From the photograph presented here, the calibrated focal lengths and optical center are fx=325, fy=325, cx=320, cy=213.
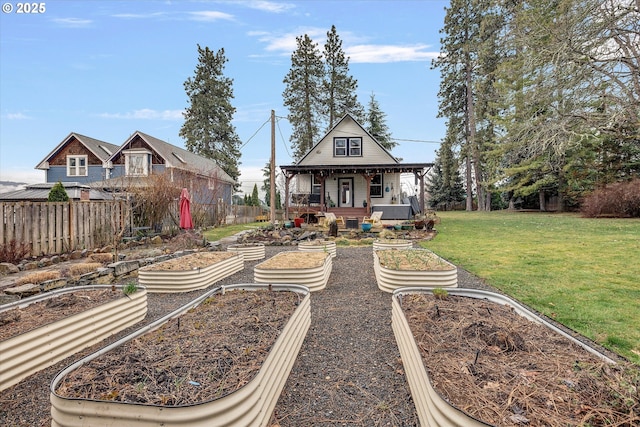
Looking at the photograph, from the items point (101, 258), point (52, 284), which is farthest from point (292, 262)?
point (101, 258)

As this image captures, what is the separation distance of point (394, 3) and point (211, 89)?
2776cm

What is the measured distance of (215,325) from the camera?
301cm

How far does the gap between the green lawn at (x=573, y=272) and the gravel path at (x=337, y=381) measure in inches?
85.5

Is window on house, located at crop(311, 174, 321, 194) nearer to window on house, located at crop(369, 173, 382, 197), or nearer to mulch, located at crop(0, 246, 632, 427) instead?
window on house, located at crop(369, 173, 382, 197)

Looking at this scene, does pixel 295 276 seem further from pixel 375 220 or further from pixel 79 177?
pixel 79 177

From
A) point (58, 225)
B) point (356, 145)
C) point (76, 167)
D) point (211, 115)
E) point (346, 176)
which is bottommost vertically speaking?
point (58, 225)

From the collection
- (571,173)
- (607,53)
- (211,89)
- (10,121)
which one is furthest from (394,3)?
(211,89)

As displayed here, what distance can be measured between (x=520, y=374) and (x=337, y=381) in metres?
1.34

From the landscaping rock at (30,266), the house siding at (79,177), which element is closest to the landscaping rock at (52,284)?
the landscaping rock at (30,266)

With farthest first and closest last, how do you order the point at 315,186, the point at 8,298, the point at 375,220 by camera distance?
the point at 315,186 < the point at 375,220 < the point at 8,298

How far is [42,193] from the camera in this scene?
1762 cm

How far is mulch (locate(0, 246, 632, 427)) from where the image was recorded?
7.30 ft

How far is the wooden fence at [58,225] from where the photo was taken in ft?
24.0

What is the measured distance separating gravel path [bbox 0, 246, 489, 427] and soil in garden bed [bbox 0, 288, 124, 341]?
45 centimetres
